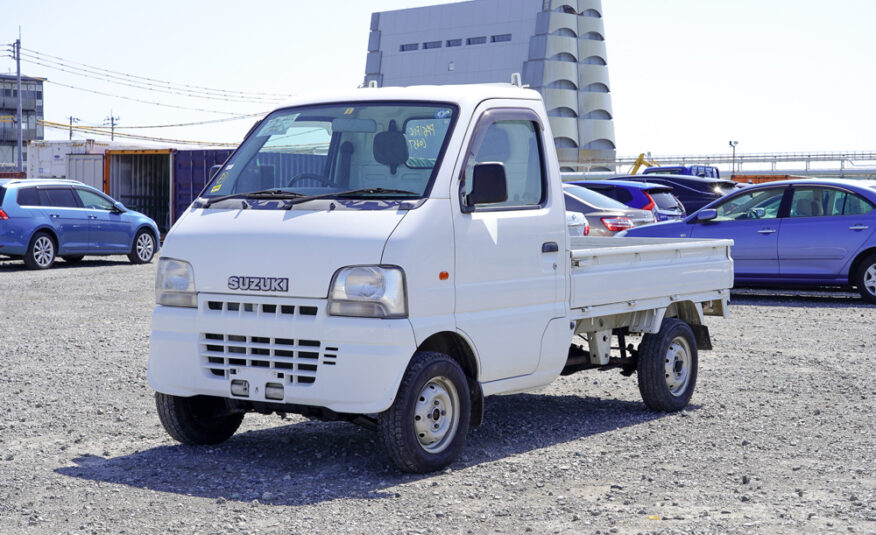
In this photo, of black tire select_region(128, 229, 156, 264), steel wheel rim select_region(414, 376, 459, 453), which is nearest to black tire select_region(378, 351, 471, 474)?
steel wheel rim select_region(414, 376, 459, 453)

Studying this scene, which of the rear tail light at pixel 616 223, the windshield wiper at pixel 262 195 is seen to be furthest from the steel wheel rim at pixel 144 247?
the windshield wiper at pixel 262 195

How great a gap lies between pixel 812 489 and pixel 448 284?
7.26 feet

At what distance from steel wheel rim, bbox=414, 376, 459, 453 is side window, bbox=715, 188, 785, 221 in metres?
10.9

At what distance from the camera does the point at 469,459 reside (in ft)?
21.8

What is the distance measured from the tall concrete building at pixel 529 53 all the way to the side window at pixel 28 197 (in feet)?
294

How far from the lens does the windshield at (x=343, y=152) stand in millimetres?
6480

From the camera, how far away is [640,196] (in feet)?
66.0

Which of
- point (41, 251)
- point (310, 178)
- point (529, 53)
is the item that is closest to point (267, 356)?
point (310, 178)

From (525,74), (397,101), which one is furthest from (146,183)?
(525,74)

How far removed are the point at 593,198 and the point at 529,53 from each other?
95.8 m

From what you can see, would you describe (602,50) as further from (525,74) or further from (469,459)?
(469,459)

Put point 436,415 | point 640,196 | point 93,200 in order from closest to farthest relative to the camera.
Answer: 1. point 436,415
2. point 640,196
3. point 93,200

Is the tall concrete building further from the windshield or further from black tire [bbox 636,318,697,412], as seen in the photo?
the windshield

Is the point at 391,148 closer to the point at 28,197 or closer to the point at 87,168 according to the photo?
the point at 28,197
